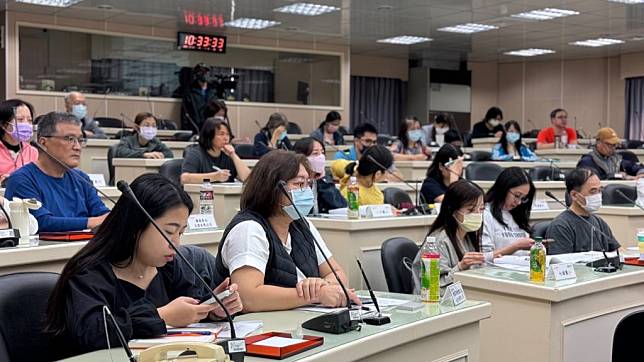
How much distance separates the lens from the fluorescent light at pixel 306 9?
8.61 m

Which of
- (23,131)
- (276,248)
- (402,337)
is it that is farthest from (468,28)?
(402,337)

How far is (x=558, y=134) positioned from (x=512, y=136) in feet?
4.41

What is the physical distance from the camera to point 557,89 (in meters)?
14.2

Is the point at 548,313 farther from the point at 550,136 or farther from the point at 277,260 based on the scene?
the point at 550,136

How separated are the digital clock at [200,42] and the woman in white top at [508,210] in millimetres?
7239

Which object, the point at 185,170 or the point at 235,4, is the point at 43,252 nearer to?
the point at 185,170

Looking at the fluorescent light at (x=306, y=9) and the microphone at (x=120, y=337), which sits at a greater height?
the fluorescent light at (x=306, y=9)

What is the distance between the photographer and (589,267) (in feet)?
9.82

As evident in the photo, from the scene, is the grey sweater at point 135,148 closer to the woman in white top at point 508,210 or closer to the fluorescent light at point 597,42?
the woman in white top at point 508,210

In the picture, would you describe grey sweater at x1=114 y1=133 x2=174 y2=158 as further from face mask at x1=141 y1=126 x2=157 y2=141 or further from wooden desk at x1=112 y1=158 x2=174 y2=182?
wooden desk at x1=112 y1=158 x2=174 y2=182

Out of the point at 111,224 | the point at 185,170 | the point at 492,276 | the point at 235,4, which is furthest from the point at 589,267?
the point at 235,4

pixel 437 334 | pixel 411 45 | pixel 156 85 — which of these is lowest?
pixel 437 334

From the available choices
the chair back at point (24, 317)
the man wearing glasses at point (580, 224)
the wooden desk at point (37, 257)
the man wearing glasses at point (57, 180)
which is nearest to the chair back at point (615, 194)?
the man wearing glasses at point (580, 224)

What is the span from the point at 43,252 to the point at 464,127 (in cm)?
1284
